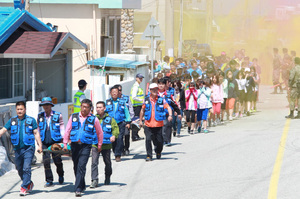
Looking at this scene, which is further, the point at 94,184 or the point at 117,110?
the point at 117,110

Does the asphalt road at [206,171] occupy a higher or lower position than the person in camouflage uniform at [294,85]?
lower

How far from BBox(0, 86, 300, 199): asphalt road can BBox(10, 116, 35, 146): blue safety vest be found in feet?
2.90

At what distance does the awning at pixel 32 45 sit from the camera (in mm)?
17078

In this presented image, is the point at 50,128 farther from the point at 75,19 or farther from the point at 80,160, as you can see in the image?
the point at 75,19

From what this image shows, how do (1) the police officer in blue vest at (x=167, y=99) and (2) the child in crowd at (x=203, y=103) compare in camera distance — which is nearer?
(1) the police officer in blue vest at (x=167, y=99)

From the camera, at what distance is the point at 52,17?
29.7 meters

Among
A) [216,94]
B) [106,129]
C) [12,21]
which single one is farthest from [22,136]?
[216,94]

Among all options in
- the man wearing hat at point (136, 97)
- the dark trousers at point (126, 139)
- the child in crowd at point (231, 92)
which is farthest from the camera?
the child in crowd at point (231, 92)

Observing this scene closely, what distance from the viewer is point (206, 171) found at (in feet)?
45.5

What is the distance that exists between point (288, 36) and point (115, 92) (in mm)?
50968

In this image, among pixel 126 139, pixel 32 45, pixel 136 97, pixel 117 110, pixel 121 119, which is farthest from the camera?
pixel 136 97

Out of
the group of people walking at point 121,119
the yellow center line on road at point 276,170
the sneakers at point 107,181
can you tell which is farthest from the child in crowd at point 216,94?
the sneakers at point 107,181

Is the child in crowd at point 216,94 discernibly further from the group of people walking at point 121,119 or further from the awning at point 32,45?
the awning at point 32,45

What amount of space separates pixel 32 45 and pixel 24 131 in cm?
595
